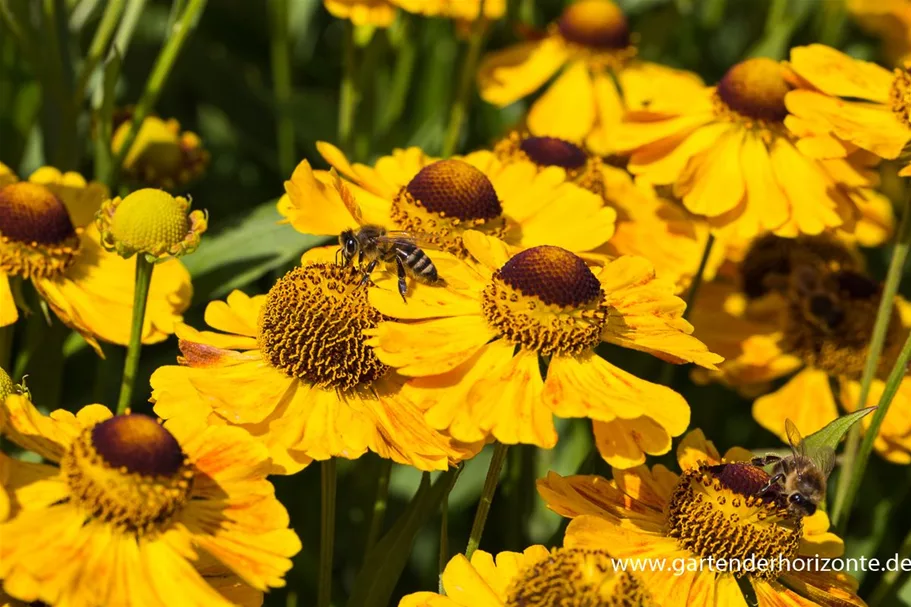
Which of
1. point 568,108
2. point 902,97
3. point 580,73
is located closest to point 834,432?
point 902,97

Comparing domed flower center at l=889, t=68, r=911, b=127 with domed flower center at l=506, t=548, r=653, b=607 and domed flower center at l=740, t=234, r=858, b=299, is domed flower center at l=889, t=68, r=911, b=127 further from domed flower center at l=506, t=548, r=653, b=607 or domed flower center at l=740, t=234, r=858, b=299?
domed flower center at l=506, t=548, r=653, b=607

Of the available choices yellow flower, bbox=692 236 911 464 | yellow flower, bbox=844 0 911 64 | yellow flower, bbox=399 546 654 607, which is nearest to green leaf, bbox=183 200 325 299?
yellow flower, bbox=692 236 911 464

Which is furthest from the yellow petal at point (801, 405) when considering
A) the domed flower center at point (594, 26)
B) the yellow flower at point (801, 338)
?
the domed flower center at point (594, 26)

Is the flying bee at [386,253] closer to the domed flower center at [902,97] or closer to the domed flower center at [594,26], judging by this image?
the domed flower center at [902,97]

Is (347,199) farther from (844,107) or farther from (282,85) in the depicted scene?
(282,85)

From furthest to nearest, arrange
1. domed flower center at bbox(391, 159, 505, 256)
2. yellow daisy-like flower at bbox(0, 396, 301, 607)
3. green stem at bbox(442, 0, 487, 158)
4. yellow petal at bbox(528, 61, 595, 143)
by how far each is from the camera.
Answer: yellow petal at bbox(528, 61, 595, 143) < green stem at bbox(442, 0, 487, 158) < domed flower center at bbox(391, 159, 505, 256) < yellow daisy-like flower at bbox(0, 396, 301, 607)

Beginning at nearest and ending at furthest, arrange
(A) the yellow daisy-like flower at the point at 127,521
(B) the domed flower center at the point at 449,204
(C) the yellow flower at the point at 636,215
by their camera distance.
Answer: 1. (A) the yellow daisy-like flower at the point at 127,521
2. (B) the domed flower center at the point at 449,204
3. (C) the yellow flower at the point at 636,215

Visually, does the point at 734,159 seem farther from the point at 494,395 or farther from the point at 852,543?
the point at 494,395

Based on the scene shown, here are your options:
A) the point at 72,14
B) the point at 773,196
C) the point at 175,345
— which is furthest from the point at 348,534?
the point at 72,14
